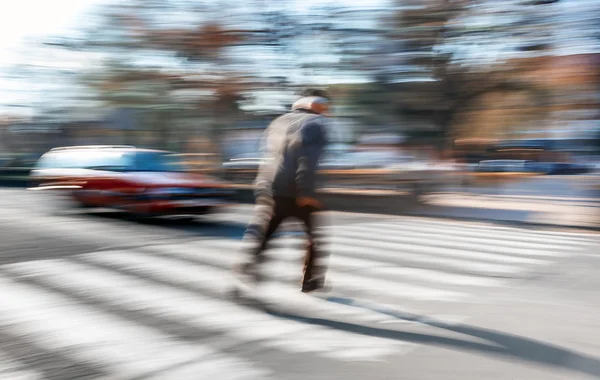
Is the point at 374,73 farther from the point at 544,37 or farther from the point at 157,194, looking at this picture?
the point at 157,194

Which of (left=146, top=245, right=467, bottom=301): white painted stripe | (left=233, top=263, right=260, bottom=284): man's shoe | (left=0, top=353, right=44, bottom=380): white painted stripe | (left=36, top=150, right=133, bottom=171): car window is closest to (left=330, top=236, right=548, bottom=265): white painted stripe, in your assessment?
(left=146, top=245, right=467, bottom=301): white painted stripe

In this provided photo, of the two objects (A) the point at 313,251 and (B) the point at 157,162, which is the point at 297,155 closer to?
(A) the point at 313,251

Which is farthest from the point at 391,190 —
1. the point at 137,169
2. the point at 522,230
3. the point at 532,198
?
the point at 137,169

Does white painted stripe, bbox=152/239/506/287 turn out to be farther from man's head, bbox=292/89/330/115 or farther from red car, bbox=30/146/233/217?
red car, bbox=30/146/233/217

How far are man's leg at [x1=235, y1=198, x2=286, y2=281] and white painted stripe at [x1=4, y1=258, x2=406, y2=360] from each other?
33 centimetres

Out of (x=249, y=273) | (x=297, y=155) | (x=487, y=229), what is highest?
(x=487, y=229)

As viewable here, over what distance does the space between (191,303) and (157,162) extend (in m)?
7.17

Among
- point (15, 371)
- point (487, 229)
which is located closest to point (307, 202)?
point (15, 371)

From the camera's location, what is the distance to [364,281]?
616 centimetres

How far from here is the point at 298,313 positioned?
4883 mm

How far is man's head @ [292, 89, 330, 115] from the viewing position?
199 inches

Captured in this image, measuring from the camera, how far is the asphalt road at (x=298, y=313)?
368cm

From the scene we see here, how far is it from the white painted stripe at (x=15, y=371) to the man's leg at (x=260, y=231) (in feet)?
6.44

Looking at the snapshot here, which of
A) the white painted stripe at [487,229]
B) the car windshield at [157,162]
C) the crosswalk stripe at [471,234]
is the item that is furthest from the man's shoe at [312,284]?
the car windshield at [157,162]
